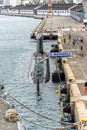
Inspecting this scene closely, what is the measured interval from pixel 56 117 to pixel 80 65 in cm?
1710

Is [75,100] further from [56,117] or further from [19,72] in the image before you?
[19,72]

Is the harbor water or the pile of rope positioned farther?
the harbor water

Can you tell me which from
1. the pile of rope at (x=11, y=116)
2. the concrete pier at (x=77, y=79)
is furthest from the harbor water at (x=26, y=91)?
the pile of rope at (x=11, y=116)

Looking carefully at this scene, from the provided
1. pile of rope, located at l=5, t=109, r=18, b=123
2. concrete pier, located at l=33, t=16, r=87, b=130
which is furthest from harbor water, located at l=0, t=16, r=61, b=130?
pile of rope, located at l=5, t=109, r=18, b=123

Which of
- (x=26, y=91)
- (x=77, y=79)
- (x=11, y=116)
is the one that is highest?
(x=11, y=116)

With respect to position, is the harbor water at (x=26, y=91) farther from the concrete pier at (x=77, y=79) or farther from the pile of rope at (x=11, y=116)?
the pile of rope at (x=11, y=116)

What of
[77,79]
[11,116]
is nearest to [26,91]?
[77,79]

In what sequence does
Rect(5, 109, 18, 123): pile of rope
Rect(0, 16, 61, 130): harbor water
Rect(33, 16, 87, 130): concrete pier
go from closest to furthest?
Rect(5, 109, 18, 123): pile of rope < Rect(33, 16, 87, 130): concrete pier < Rect(0, 16, 61, 130): harbor water

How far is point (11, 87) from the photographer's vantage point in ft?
170

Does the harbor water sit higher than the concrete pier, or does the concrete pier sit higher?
the concrete pier

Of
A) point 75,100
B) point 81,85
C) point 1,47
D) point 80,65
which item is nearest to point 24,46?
point 1,47

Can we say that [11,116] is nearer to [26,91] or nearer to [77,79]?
[77,79]

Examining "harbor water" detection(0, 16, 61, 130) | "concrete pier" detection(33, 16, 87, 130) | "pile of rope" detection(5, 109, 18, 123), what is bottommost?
"harbor water" detection(0, 16, 61, 130)

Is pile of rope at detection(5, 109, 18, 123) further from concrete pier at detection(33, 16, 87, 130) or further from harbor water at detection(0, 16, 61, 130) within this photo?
harbor water at detection(0, 16, 61, 130)
